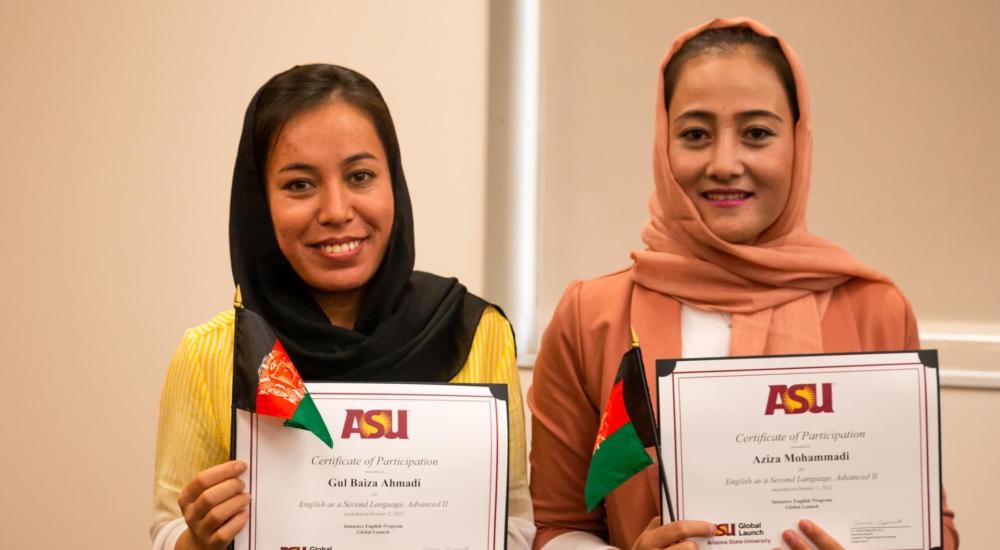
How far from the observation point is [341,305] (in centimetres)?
195

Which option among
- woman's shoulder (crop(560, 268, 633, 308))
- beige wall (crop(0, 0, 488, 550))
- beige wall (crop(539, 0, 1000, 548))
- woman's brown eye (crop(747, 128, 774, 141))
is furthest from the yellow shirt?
beige wall (crop(0, 0, 488, 550))

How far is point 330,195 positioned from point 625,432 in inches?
26.0

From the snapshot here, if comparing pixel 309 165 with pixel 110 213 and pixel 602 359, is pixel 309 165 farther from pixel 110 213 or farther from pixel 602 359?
pixel 110 213

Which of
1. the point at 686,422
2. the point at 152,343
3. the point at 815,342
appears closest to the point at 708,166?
the point at 815,342

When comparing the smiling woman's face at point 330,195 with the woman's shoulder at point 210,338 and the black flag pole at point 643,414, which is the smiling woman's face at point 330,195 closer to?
the woman's shoulder at point 210,338

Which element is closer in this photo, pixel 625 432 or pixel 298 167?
pixel 625 432

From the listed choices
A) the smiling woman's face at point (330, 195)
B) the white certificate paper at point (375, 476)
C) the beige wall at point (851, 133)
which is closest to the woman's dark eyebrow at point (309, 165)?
the smiling woman's face at point (330, 195)

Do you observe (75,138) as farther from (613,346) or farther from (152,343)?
(613,346)

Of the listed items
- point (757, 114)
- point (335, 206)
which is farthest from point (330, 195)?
point (757, 114)

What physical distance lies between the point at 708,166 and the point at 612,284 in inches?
11.2

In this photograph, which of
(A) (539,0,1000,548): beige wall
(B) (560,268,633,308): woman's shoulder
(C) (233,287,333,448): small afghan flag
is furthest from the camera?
(A) (539,0,1000,548): beige wall

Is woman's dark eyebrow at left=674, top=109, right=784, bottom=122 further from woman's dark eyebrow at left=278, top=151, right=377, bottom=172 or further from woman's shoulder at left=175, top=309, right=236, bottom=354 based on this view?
woman's shoulder at left=175, top=309, right=236, bottom=354

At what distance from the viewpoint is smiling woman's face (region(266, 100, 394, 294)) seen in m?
1.81

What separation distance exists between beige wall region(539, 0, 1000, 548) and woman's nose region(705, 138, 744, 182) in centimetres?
145
